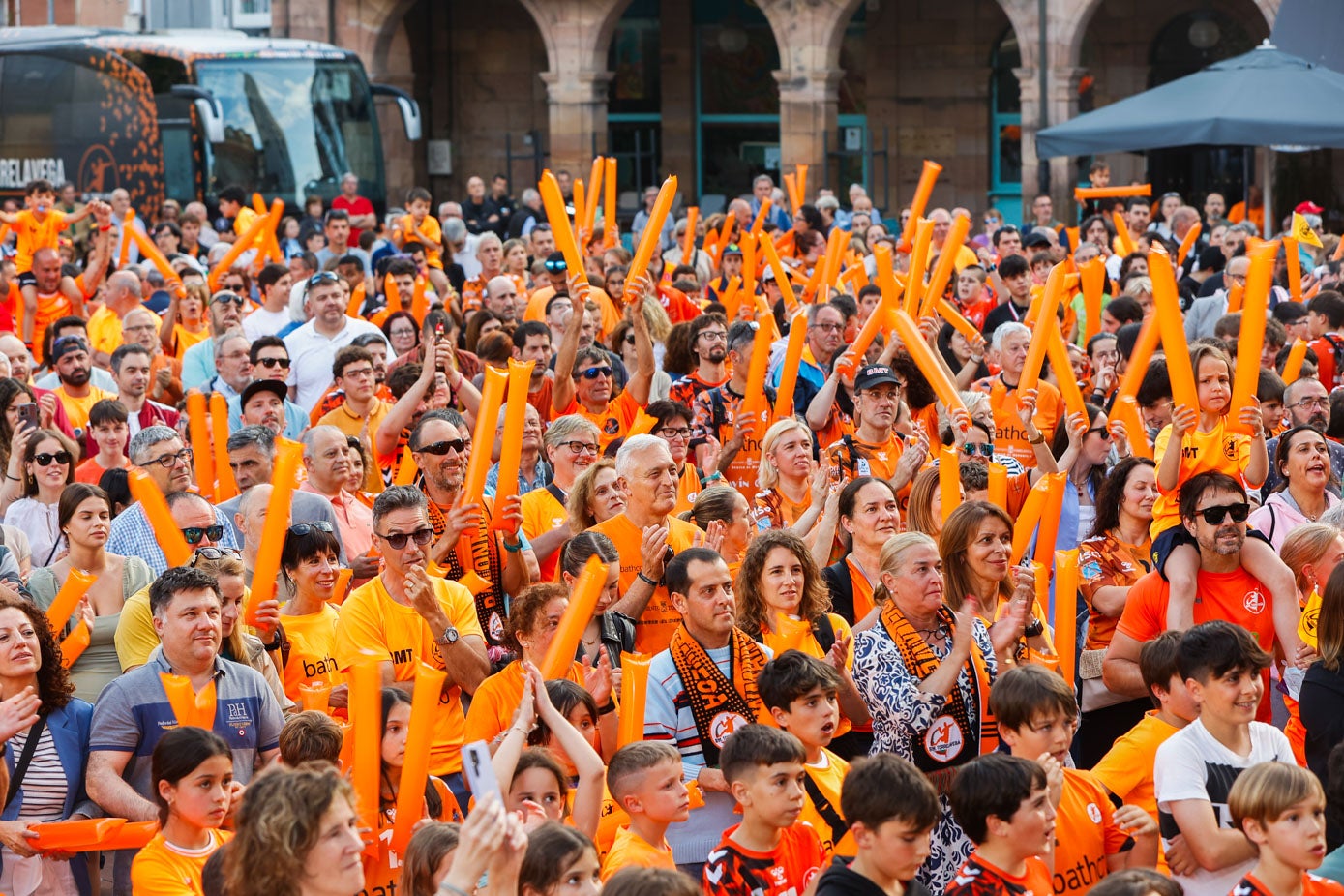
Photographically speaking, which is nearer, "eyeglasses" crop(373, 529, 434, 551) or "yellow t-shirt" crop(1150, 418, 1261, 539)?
"eyeglasses" crop(373, 529, 434, 551)

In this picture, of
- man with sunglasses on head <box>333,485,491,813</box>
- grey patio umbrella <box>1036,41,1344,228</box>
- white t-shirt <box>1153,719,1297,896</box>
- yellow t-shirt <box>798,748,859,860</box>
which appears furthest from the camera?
grey patio umbrella <box>1036,41,1344,228</box>

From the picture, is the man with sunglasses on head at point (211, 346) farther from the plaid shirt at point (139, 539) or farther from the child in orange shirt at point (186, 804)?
the child in orange shirt at point (186, 804)

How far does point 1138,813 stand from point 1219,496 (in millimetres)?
1358

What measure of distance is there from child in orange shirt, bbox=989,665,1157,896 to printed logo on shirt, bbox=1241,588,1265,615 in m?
1.14

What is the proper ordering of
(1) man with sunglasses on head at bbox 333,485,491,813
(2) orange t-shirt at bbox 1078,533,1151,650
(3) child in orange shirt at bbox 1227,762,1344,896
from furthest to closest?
(2) orange t-shirt at bbox 1078,533,1151,650, (1) man with sunglasses on head at bbox 333,485,491,813, (3) child in orange shirt at bbox 1227,762,1344,896

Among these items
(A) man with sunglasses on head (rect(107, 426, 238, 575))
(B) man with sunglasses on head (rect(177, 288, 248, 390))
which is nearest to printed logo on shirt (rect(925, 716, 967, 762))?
(A) man with sunglasses on head (rect(107, 426, 238, 575))

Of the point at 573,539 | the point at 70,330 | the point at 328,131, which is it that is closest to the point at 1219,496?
the point at 573,539

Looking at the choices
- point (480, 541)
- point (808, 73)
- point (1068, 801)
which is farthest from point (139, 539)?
point (808, 73)

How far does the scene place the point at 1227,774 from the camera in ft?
15.5

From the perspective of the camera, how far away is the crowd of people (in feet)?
14.4

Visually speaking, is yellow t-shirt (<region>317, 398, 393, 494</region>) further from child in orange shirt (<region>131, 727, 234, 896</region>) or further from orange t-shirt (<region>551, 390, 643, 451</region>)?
child in orange shirt (<region>131, 727, 234, 896</region>)

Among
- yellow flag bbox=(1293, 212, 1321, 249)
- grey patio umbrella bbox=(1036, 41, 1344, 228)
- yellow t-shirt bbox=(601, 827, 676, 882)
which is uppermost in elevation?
grey patio umbrella bbox=(1036, 41, 1344, 228)

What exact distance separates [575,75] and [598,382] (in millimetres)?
20519

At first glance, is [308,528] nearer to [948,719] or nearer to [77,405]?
[948,719]
